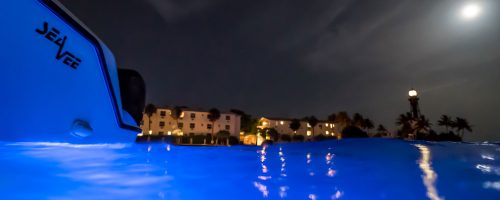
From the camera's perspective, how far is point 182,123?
6962 centimetres

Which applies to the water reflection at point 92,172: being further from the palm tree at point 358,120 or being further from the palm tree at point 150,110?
the palm tree at point 358,120

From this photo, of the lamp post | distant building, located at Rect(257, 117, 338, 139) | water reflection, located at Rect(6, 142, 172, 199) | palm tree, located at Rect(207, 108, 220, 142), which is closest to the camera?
water reflection, located at Rect(6, 142, 172, 199)

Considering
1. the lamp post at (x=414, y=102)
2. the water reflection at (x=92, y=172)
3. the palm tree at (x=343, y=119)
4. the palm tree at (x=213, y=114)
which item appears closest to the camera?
the water reflection at (x=92, y=172)

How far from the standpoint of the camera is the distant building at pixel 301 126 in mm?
86125

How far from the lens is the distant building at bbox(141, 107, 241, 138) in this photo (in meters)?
68.1

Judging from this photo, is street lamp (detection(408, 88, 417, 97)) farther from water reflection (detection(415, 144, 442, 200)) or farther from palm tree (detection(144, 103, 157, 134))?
palm tree (detection(144, 103, 157, 134))

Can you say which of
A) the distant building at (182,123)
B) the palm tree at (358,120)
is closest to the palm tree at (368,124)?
the palm tree at (358,120)

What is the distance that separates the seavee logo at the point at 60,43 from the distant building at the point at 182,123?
209 feet

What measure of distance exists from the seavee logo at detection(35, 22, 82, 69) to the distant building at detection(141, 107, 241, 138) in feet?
209

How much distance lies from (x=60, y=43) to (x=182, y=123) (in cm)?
6555

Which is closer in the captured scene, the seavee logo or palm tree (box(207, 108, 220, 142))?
the seavee logo

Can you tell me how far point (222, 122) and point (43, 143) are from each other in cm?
7011

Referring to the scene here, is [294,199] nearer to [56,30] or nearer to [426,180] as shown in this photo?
[426,180]

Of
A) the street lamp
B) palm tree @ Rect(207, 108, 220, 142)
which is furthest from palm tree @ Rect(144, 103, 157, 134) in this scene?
the street lamp
